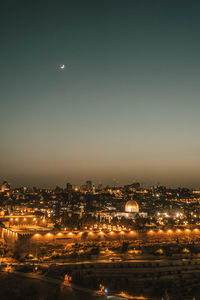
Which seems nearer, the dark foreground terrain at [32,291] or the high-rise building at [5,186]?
the dark foreground terrain at [32,291]

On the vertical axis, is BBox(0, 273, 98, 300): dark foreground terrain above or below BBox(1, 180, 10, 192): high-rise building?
below

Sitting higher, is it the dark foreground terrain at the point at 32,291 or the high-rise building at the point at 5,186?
the high-rise building at the point at 5,186

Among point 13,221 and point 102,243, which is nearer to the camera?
point 102,243

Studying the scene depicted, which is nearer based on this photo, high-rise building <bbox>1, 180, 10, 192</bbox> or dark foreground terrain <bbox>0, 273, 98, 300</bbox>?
dark foreground terrain <bbox>0, 273, 98, 300</bbox>

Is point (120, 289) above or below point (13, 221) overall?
below

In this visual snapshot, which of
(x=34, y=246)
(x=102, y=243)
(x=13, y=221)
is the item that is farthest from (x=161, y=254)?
(x=13, y=221)

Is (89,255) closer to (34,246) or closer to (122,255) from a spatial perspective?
(122,255)

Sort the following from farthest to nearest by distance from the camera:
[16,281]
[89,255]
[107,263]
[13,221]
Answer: [13,221] → [89,255] → [107,263] → [16,281]

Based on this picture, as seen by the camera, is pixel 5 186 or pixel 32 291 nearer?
pixel 32 291

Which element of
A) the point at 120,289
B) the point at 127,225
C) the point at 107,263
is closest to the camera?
the point at 120,289

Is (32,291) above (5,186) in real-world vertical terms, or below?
below
